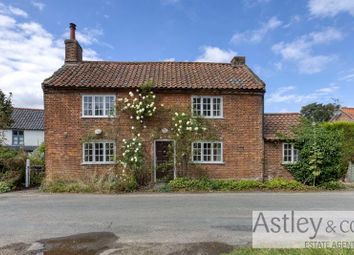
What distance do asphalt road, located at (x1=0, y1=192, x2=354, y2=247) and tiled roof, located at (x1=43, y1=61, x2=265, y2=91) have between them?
21.5ft

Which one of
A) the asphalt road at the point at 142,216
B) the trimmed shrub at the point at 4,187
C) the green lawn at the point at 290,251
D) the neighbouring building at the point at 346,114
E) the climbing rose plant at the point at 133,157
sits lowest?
the trimmed shrub at the point at 4,187

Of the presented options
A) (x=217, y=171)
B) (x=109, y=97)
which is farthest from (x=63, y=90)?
(x=217, y=171)

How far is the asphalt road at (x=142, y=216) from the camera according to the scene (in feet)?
26.5

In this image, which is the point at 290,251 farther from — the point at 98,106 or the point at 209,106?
the point at 98,106

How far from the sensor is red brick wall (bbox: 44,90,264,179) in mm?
18484

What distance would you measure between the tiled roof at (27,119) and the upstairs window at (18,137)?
0.92 m

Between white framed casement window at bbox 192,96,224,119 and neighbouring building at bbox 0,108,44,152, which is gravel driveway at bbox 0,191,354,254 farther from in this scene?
neighbouring building at bbox 0,108,44,152

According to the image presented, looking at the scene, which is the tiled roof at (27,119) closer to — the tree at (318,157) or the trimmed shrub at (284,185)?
the trimmed shrub at (284,185)

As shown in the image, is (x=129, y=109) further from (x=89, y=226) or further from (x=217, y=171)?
(x=89, y=226)

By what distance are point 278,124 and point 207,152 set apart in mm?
4851

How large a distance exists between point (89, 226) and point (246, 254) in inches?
179

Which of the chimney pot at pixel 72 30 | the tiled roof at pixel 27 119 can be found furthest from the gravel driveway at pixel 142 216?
the tiled roof at pixel 27 119

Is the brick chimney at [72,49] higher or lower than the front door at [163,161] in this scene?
higher

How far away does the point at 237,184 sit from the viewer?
58.5 ft
